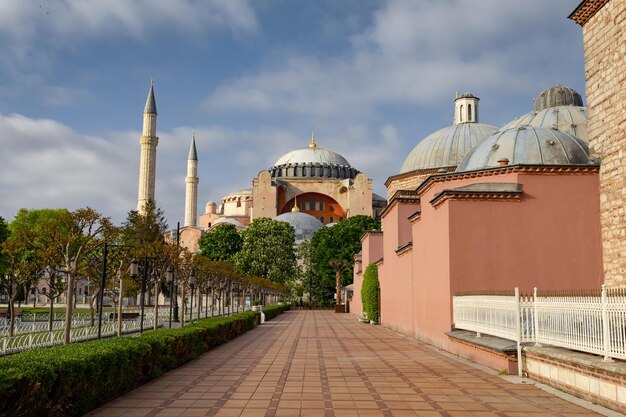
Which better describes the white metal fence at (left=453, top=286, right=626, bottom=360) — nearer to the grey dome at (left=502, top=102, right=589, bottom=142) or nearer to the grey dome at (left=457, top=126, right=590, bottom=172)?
the grey dome at (left=457, top=126, right=590, bottom=172)

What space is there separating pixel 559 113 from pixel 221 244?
3926 centimetres

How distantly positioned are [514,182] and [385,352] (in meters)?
5.01

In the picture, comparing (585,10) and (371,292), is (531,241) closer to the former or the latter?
(585,10)

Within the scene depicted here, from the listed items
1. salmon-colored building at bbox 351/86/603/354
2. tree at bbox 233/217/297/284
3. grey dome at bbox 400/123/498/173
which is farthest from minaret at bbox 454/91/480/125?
salmon-colored building at bbox 351/86/603/354

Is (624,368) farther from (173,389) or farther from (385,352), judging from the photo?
(385,352)

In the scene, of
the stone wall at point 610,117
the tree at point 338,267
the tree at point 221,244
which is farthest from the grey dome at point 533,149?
the tree at point 221,244

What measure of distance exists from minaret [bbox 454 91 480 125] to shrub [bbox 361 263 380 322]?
54.7ft

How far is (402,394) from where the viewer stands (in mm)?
7879

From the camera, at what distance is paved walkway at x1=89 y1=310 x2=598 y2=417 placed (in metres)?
6.82

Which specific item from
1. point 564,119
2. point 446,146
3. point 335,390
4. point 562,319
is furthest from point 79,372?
point 446,146

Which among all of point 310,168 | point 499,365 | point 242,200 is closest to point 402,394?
point 499,365

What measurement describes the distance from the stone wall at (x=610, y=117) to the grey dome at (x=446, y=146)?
858 inches

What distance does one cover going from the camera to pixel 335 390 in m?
8.27

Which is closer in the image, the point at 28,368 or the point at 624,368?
the point at 28,368
